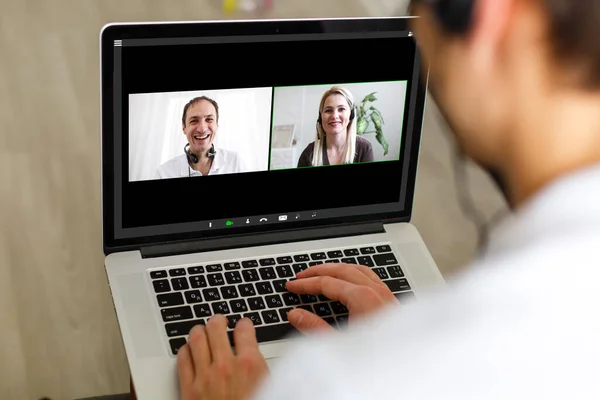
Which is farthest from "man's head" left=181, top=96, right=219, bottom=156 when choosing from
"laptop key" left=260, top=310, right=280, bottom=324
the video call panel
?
"laptop key" left=260, top=310, right=280, bottom=324

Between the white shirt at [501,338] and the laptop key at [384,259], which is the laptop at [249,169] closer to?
the laptop key at [384,259]

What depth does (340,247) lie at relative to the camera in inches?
45.3

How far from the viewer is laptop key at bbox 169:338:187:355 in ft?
3.20

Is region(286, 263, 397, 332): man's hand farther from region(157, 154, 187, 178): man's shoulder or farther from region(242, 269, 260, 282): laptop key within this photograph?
region(157, 154, 187, 178): man's shoulder

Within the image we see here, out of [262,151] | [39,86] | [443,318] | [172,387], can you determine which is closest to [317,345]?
[443,318]

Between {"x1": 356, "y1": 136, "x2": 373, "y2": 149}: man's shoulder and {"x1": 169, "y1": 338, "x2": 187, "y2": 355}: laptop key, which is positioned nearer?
{"x1": 169, "y1": 338, "x2": 187, "y2": 355}: laptop key

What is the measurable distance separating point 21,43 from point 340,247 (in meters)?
1.28

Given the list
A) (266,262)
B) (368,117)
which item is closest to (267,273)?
(266,262)

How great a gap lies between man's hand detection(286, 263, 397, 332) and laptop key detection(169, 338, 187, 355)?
5.0 inches

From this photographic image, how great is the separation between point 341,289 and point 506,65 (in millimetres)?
527

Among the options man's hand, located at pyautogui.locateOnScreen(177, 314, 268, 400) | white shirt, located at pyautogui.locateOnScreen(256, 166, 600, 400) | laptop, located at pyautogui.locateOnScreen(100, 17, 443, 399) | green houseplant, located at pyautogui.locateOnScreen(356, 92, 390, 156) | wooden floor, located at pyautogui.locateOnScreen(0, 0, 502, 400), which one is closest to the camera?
white shirt, located at pyautogui.locateOnScreen(256, 166, 600, 400)

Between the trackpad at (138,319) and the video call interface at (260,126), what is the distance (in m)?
0.08

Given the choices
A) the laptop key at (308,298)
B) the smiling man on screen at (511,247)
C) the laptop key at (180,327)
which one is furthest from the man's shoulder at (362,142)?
the smiling man on screen at (511,247)

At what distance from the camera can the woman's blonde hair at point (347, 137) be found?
3.55 ft
